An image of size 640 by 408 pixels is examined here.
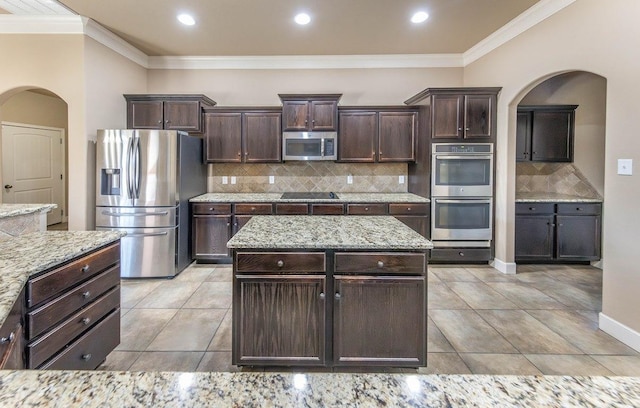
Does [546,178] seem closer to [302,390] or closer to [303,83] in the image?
[303,83]

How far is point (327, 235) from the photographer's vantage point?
218cm

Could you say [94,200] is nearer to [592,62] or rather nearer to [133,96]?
[133,96]

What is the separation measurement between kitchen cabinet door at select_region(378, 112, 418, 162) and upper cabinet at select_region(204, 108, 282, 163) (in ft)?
4.77

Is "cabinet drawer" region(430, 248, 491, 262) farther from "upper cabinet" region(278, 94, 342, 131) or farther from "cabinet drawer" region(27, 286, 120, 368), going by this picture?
"cabinet drawer" region(27, 286, 120, 368)

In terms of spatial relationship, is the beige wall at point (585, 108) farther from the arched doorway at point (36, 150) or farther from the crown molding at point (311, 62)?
the arched doorway at point (36, 150)

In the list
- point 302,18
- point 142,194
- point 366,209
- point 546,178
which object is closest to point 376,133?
point 366,209

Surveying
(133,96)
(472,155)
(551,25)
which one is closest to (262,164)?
(133,96)

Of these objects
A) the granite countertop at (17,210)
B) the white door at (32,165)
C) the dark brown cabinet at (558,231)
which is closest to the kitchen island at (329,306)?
the granite countertop at (17,210)

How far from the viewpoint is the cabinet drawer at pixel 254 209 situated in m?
4.54

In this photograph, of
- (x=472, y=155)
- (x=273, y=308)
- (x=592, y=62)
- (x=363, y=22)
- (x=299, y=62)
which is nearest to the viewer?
(x=273, y=308)

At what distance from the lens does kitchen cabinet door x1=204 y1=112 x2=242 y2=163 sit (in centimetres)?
482

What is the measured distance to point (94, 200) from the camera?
159 inches

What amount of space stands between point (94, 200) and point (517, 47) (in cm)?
529

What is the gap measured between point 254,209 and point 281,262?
2643 millimetres
